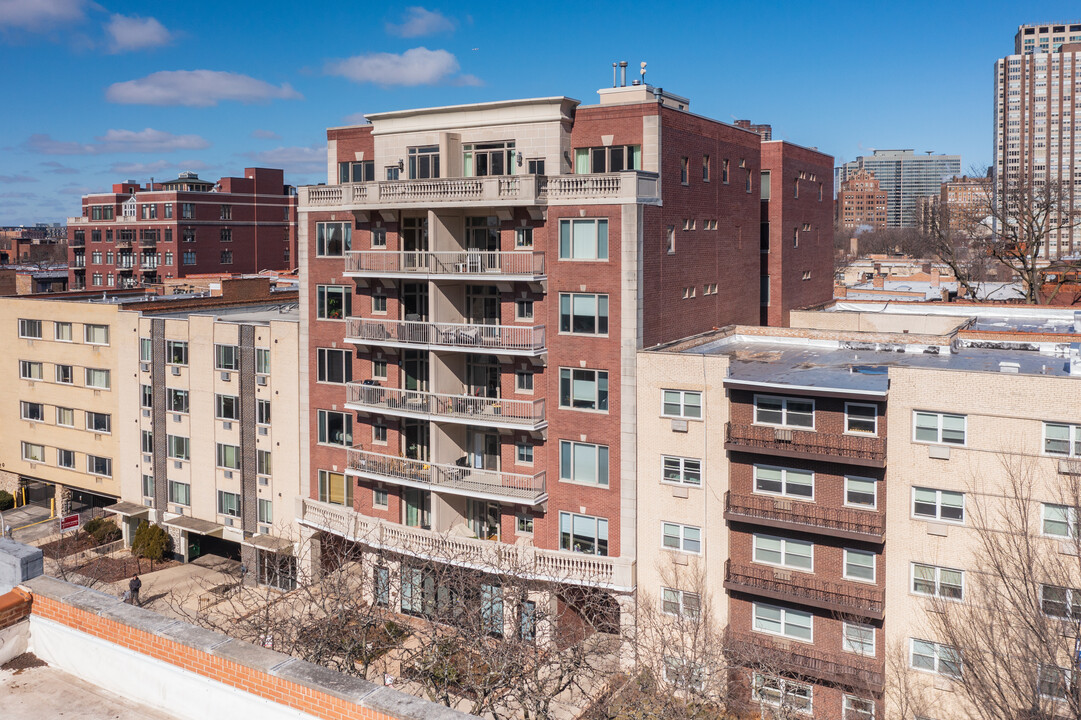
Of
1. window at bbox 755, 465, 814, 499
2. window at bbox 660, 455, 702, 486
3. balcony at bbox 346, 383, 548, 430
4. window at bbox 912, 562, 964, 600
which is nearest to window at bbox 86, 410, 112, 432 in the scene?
balcony at bbox 346, 383, 548, 430

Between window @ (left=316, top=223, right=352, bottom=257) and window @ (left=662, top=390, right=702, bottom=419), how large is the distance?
1750cm

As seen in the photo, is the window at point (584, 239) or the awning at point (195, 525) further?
the awning at point (195, 525)

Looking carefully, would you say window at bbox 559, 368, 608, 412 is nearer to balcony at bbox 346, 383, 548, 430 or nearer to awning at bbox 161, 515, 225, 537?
balcony at bbox 346, 383, 548, 430

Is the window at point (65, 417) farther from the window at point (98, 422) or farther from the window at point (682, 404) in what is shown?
the window at point (682, 404)

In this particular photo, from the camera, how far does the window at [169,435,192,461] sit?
51.4 meters

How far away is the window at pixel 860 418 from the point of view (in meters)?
32.2

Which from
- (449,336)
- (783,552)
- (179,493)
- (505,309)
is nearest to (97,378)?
(179,493)

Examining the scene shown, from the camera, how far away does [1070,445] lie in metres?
28.9

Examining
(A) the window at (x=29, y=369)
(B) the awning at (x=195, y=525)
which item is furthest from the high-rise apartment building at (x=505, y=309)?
(A) the window at (x=29, y=369)

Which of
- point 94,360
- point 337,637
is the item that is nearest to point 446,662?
point 337,637

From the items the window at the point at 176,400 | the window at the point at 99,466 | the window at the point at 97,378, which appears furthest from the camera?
the window at the point at 99,466

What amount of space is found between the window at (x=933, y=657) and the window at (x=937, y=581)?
5.72 feet

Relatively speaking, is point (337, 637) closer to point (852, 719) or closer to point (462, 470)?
point (462, 470)

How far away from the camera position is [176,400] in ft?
169
